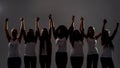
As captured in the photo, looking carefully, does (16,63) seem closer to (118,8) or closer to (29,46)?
(29,46)

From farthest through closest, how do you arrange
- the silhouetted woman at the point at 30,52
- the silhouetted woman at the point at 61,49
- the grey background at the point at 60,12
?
the grey background at the point at 60,12
the silhouetted woman at the point at 30,52
the silhouetted woman at the point at 61,49

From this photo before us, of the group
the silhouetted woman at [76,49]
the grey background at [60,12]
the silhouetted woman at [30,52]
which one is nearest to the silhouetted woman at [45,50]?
the silhouetted woman at [30,52]

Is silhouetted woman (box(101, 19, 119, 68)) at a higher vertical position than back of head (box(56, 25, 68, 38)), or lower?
lower

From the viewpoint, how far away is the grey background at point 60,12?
9.91 meters

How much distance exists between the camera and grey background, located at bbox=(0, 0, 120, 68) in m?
9.91

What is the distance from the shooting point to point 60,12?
10172 millimetres

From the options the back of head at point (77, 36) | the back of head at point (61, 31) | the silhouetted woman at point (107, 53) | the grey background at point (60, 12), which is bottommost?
the silhouetted woman at point (107, 53)

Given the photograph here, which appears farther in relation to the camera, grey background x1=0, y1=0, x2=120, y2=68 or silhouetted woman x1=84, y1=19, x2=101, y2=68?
grey background x1=0, y1=0, x2=120, y2=68

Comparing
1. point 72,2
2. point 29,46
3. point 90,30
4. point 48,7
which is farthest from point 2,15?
point 90,30

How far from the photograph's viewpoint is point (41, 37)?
792 cm

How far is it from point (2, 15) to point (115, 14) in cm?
Result: 310

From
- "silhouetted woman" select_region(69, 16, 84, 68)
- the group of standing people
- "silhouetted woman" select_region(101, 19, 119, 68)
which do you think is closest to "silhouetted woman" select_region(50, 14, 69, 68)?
the group of standing people

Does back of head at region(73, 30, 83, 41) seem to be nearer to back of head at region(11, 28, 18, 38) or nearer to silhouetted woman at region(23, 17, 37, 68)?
silhouetted woman at region(23, 17, 37, 68)

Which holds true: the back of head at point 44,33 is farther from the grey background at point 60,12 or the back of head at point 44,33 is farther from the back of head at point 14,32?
the grey background at point 60,12
